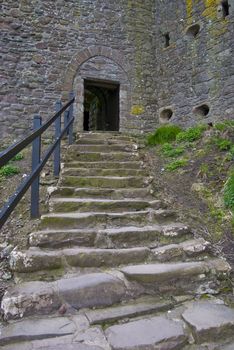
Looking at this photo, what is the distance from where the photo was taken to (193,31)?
7.78m

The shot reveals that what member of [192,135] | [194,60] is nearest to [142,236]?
[192,135]

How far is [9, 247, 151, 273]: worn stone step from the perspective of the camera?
8.03ft

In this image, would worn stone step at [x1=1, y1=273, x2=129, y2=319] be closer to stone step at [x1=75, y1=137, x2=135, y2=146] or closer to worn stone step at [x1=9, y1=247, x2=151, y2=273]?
worn stone step at [x1=9, y1=247, x2=151, y2=273]

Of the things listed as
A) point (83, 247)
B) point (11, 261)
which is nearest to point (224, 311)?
point (83, 247)

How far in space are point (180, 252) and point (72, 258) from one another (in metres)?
0.94

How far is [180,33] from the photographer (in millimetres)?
8000

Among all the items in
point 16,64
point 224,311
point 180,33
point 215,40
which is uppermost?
point 180,33

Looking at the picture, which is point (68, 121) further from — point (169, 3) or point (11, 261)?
point (169, 3)

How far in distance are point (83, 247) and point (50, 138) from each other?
4829mm

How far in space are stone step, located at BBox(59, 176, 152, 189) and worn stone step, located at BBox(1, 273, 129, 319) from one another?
1.84m

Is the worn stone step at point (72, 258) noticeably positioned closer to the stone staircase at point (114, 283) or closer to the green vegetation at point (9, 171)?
the stone staircase at point (114, 283)

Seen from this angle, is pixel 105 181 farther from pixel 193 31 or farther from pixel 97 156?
pixel 193 31

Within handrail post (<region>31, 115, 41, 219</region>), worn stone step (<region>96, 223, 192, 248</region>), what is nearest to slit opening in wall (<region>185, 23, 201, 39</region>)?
handrail post (<region>31, 115, 41, 219</region>)

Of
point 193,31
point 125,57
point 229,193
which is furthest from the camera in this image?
point 125,57
